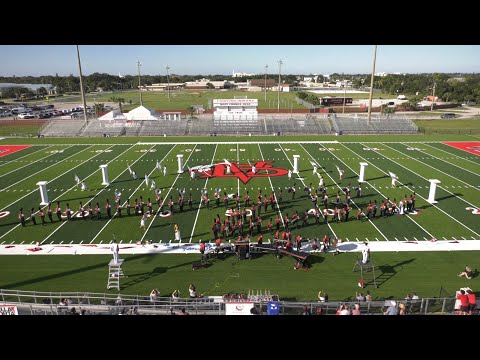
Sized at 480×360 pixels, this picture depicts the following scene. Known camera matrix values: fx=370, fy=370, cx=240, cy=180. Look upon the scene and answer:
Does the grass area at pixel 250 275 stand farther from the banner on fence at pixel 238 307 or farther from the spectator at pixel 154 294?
the banner on fence at pixel 238 307

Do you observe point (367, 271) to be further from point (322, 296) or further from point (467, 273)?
point (467, 273)

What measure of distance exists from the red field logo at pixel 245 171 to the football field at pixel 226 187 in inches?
2.8

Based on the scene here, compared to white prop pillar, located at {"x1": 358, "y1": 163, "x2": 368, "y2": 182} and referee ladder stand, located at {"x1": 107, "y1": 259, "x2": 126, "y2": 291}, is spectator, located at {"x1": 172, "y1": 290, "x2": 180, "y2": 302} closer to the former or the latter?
referee ladder stand, located at {"x1": 107, "y1": 259, "x2": 126, "y2": 291}

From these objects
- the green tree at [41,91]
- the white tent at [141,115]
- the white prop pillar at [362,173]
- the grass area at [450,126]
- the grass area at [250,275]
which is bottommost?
the grass area at [250,275]

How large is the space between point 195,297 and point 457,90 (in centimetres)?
8681

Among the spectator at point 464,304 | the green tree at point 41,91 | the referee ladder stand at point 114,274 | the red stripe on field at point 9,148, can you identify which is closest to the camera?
the spectator at point 464,304

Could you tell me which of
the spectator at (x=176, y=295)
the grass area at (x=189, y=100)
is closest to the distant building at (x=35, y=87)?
the grass area at (x=189, y=100)

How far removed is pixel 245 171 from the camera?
85.3ft

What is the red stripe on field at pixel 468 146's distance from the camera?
31.9m

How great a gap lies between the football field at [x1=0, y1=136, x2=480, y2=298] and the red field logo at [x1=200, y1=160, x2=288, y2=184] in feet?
0.23

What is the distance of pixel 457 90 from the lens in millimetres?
79688

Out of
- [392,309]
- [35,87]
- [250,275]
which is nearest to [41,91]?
[35,87]
